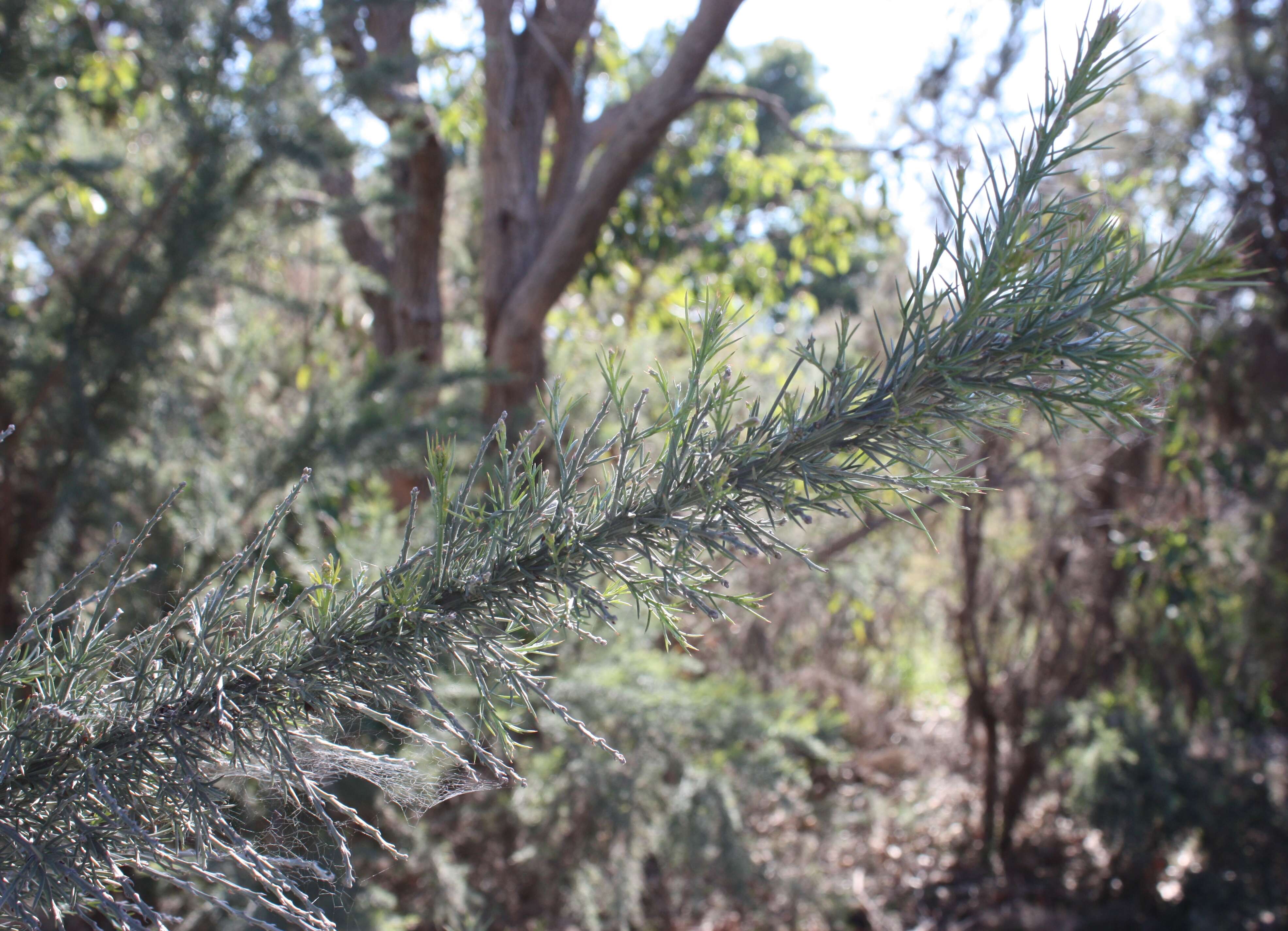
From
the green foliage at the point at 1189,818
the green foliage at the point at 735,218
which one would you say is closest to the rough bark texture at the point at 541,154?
the green foliage at the point at 735,218

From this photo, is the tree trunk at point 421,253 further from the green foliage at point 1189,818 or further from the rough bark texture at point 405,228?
the green foliage at point 1189,818

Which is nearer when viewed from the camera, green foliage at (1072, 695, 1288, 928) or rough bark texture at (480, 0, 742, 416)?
rough bark texture at (480, 0, 742, 416)

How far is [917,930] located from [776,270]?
434 cm

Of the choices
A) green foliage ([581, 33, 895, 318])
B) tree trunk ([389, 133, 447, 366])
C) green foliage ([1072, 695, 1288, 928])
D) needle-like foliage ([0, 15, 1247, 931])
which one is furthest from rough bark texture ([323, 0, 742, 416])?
green foliage ([1072, 695, 1288, 928])

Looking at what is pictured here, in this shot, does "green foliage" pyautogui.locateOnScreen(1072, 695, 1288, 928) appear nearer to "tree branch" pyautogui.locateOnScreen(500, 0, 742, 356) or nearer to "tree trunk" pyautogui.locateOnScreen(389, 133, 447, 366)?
"tree branch" pyautogui.locateOnScreen(500, 0, 742, 356)

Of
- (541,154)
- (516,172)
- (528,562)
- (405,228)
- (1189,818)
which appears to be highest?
(541,154)

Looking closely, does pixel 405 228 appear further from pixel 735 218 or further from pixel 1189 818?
pixel 1189 818

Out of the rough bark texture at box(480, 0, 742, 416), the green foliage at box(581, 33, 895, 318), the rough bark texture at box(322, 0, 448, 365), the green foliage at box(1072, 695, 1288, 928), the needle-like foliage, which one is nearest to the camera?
the needle-like foliage

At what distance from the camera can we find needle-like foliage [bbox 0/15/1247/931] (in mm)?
896

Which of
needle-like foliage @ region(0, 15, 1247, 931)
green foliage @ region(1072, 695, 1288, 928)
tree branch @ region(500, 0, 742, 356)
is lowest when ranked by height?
green foliage @ region(1072, 695, 1288, 928)

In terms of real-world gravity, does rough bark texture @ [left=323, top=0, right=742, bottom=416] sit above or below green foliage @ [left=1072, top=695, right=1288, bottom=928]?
above

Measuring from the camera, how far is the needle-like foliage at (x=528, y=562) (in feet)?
2.94

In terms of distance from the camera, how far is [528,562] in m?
0.95

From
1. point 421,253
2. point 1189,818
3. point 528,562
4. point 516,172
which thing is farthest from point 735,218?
point 528,562
